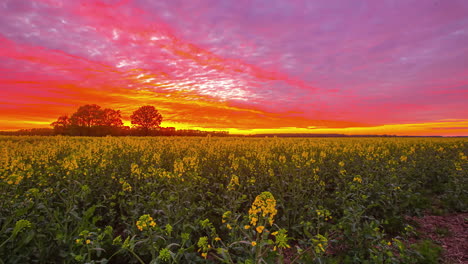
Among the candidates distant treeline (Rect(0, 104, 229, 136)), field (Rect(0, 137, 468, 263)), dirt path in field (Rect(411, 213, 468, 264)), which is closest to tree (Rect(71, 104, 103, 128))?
distant treeline (Rect(0, 104, 229, 136))

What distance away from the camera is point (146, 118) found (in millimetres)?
59562

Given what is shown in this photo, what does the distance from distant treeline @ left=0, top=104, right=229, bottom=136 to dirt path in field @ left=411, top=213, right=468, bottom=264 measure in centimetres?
4356

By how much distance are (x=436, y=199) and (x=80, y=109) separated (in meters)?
64.1

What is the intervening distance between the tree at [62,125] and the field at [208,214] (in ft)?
169

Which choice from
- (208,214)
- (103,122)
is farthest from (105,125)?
(208,214)

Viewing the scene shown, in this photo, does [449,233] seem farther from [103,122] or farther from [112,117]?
[112,117]

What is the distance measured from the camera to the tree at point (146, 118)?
193 ft

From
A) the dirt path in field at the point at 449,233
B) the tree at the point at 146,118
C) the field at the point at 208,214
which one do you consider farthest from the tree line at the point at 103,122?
the dirt path in field at the point at 449,233

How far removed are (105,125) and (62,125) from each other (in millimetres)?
12712

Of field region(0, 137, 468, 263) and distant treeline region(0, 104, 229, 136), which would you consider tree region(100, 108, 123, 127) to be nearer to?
distant treeline region(0, 104, 229, 136)

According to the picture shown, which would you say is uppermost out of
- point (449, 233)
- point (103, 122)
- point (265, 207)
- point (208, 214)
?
point (103, 122)

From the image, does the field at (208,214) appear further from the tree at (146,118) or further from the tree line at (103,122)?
the tree at (146,118)

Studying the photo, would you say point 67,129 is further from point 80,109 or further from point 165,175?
point 165,175

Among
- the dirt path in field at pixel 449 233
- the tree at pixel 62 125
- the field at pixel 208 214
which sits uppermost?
the tree at pixel 62 125
